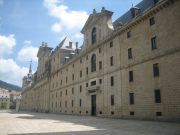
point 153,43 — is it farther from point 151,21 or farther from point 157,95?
point 157,95

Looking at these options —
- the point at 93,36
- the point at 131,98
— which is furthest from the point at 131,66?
the point at 93,36

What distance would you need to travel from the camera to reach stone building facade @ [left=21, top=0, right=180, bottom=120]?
75.4ft

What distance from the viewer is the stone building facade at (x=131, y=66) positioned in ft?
75.4

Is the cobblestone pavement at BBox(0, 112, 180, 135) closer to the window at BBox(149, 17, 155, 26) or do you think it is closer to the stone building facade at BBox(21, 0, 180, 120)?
the stone building facade at BBox(21, 0, 180, 120)

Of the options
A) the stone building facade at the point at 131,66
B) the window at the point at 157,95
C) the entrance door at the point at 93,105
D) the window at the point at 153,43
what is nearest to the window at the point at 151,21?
the stone building facade at the point at 131,66

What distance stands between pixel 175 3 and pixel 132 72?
968 centimetres

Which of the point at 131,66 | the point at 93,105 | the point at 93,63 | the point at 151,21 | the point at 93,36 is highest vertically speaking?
the point at 93,36

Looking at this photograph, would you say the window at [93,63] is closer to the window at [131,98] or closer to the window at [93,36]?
the window at [93,36]

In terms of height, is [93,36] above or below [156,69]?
above

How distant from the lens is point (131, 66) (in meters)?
28.9

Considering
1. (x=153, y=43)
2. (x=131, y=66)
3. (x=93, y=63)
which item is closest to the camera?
(x=153, y=43)

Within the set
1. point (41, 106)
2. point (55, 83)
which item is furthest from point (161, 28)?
point (41, 106)

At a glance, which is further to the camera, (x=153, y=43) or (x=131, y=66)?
(x=131, y=66)

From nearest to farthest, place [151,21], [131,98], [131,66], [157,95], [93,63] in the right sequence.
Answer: [157,95], [151,21], [131,98], [131,66], [93,63]
